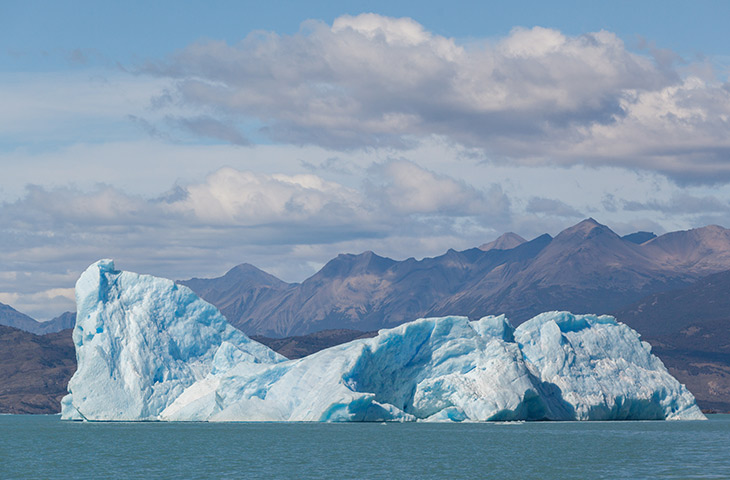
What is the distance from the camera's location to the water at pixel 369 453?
48.3m

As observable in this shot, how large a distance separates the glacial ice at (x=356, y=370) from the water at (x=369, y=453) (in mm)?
2449

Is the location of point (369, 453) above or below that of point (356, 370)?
below

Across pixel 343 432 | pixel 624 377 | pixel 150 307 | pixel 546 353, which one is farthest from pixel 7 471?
pixel 624 377

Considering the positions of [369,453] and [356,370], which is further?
[356,370]

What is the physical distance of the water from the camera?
48281 mm

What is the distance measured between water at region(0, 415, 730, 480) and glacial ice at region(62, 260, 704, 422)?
2.45m

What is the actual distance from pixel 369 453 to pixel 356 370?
753 inches

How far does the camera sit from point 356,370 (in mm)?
77562

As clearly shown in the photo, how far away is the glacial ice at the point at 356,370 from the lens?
7900 centimetres

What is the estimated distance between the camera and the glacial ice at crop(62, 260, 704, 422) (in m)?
79.0

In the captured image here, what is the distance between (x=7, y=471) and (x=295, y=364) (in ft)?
110

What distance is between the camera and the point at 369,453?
5862 centimetres

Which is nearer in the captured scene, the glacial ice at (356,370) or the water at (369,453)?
the water at (369,453)

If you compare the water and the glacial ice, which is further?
the glacial ice
